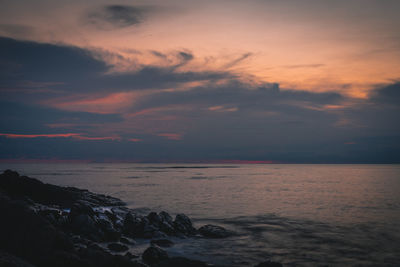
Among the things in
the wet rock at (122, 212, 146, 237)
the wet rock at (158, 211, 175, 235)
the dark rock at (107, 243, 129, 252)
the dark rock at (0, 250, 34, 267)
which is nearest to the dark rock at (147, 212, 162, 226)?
the wet rock at (158, 211, 175, 235)

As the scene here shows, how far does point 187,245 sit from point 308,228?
1083 centimetres

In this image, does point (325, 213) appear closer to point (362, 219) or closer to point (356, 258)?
point (362, 219)

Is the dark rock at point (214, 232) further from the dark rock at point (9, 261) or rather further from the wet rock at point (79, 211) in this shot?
the dark rock at point (9, 261)

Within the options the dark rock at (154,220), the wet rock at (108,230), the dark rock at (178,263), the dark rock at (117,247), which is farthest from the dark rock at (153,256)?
the dark rock at (154,220)

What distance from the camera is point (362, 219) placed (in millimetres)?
26703

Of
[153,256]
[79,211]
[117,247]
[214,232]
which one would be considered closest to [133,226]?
[79,211]

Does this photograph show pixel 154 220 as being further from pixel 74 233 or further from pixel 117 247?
pixel 74 233

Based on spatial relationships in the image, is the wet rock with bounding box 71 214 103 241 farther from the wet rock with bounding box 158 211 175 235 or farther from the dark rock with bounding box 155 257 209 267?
the dark rock with bounding box 155 257 209 267

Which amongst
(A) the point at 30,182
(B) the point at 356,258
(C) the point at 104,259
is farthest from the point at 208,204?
(C) the point at 104,259

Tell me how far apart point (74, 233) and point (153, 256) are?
6179mm

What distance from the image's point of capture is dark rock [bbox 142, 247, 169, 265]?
13.6 metres

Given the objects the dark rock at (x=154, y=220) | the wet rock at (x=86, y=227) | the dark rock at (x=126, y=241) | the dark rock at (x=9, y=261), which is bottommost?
the dark rock at (x=126, y=241)

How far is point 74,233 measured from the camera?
675 inches

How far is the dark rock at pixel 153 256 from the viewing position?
13.6 metres
